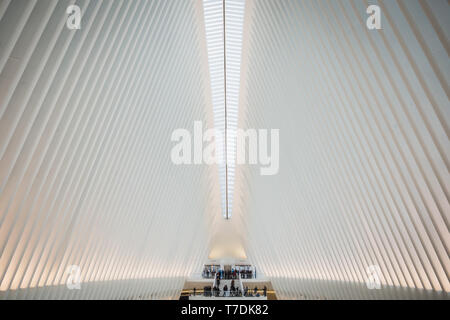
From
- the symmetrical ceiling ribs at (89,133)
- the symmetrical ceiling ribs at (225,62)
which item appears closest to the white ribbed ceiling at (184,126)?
the symmetrical ceiling ribs at (89,133)

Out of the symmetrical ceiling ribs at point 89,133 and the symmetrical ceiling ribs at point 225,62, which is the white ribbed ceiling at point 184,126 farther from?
the symmetrical ceiling ribs at point 225,62

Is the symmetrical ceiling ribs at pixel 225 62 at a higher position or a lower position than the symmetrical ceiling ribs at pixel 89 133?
higher

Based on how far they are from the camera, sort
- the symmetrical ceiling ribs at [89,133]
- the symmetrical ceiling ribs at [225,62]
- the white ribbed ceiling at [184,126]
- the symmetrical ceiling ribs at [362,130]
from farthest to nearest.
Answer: the symmetrical ceiling ribs at [225,62] < the symmetrical ceiling ribs at [362,130] < the white ribbed ceiling at [184,126] < the symmetrical ceiling ribs at [89,133]

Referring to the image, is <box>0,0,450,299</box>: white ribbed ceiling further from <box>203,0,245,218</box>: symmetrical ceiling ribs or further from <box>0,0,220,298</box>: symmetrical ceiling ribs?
<box>203,0,245,218</box>: symmetrical ceiling ribs

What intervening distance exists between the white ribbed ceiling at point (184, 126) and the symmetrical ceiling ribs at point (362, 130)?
0.04m

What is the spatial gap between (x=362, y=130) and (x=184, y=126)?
10138mm

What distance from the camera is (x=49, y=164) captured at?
275 inches

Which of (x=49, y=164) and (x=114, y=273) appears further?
(x=114, y=273)

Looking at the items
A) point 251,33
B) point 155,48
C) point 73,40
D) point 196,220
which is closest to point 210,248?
point 196,220

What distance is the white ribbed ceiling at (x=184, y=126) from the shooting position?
5.82 m

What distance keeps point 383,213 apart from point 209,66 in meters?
12.3

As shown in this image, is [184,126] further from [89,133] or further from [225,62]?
[89,133]

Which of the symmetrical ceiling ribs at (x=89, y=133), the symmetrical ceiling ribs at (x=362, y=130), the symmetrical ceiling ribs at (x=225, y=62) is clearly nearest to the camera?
the symmetrical ceiling ribs at (x=89, y=133)

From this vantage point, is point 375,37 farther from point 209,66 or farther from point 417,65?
point 209,66
